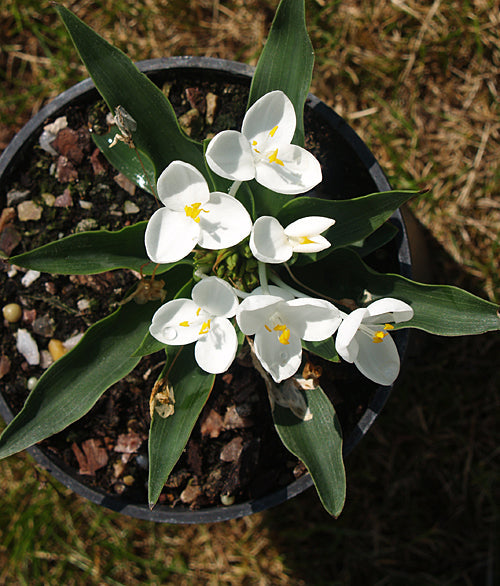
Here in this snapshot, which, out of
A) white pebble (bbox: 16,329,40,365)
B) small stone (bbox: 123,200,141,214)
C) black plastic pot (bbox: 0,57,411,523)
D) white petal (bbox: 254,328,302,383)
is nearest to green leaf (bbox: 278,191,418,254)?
white petal (bbox: 254,328,302,383)

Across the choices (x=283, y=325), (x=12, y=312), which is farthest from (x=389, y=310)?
(x=12, y=312)

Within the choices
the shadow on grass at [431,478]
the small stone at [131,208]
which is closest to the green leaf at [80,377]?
the small stone at [131,208]

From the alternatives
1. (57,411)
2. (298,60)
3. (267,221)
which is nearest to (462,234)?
(298,60)

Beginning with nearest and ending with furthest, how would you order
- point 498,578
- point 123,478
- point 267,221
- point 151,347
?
1. point 267,221
2. point 151,347
3. point 123,478
4. point 498,578

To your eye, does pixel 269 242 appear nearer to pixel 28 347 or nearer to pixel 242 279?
pixel 242 279

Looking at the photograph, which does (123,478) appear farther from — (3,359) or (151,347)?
(151,347)

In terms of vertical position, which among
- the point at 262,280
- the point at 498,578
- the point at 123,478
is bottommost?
the point at 498,578

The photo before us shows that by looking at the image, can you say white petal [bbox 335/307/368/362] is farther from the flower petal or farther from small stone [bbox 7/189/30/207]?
small stone [bbox 7/189/30/207]
